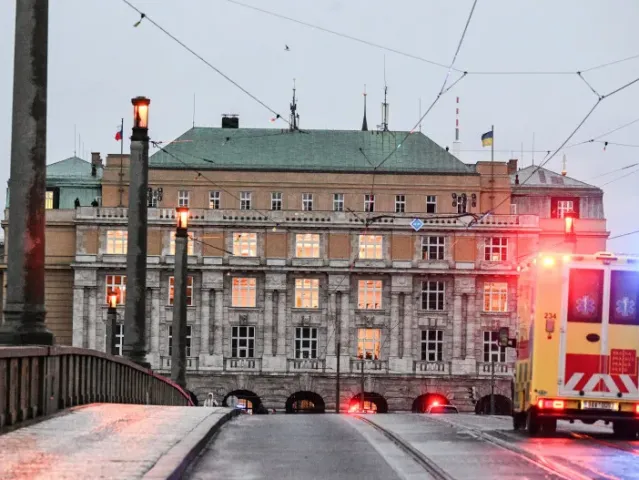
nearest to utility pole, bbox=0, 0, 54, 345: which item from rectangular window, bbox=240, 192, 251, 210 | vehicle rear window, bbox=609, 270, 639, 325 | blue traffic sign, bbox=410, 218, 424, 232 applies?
vehicle rear window, bbox=609, 270, 639, 325

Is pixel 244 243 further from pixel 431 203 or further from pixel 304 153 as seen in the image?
pixel 431 203

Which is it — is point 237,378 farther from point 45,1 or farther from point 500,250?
point 45,1

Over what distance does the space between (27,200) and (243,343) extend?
88857mm

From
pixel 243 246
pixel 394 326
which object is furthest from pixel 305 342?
pixel 243 246

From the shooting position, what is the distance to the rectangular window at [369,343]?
108688 millimetres

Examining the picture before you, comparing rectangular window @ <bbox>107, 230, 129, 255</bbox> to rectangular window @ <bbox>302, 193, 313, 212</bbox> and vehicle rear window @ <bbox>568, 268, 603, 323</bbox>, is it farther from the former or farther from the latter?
vehicle rear window @ <bbox>568, 268, 603, 323</bbox>

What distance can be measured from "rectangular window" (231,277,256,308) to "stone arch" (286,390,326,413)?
7029mm

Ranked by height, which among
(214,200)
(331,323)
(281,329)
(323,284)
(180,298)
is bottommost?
(281,329)

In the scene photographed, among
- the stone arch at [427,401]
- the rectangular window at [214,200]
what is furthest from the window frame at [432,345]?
the rectangular window at [214,200]

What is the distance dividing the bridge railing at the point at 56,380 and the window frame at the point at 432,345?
247 feet

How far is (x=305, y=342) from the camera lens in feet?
358

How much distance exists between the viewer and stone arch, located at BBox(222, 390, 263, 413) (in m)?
107

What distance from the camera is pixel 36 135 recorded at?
67.6ft

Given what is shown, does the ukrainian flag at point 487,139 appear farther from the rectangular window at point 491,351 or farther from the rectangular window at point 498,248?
the rectangular window at point 491,351
